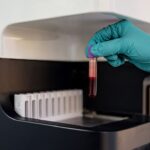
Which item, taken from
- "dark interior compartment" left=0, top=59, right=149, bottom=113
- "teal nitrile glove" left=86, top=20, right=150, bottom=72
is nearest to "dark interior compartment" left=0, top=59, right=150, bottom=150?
"dark interior compartment" left=0, top=59, right=149, bottom=113

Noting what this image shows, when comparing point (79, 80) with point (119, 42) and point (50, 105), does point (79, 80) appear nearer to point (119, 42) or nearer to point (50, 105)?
point (50, 105)

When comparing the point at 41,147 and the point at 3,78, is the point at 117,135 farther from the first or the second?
the point at 3,78

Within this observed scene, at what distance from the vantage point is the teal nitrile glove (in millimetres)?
496

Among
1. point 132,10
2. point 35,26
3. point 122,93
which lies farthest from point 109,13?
point 122,93

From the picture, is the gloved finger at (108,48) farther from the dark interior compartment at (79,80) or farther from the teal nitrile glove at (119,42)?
the dark interior compartment at (79,80)

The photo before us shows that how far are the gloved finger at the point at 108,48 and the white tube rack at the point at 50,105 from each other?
0.16 m

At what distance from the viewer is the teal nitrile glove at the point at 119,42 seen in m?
0.50

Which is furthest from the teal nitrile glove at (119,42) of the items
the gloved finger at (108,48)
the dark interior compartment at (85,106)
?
the dark interior compartment at (85,106)

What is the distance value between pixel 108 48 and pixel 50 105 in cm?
20

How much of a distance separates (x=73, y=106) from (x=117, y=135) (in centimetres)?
25

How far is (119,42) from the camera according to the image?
50 centimetres

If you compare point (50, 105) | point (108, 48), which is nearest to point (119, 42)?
point (108, 48)

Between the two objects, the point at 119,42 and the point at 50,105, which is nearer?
the point at 119,42

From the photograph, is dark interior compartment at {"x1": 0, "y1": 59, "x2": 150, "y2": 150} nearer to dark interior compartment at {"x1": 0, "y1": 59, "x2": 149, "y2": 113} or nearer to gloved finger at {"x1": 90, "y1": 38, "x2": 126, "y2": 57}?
dark interior compartment at {"x1": 0, "y1": 59, "x2": 149, "y2": 113}
